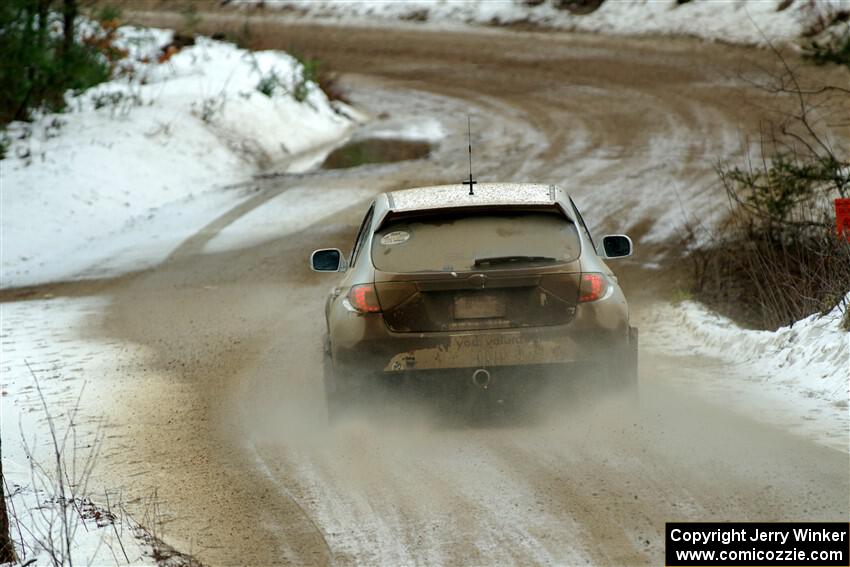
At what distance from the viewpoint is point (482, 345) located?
8664 mm

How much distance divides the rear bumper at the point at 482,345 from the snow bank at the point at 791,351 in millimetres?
1796

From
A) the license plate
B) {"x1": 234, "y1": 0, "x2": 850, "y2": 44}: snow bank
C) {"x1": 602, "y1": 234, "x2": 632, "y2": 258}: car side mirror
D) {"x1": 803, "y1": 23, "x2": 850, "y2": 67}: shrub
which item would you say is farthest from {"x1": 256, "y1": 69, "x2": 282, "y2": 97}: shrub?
the license plate

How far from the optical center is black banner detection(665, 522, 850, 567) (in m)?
6.34

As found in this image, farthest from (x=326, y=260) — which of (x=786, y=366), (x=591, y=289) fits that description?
(x=786, y=366)

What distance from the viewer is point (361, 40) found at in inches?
1400

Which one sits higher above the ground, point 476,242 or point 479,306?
point 476,242

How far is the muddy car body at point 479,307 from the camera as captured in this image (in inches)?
342

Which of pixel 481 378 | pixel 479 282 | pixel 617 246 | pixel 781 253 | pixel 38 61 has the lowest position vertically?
pixel 781 253

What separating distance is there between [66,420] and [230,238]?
876 cm

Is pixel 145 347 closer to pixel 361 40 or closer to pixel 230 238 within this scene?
pixel 230 238

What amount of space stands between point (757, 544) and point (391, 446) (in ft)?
9.25

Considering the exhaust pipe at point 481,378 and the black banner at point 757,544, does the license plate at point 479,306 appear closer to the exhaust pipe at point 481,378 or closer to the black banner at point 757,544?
the exhaust pipe at point 481,378

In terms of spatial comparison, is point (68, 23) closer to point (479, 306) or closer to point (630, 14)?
Answer: point (630, 14)

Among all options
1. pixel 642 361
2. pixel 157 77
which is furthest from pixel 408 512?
pixel 157 77
